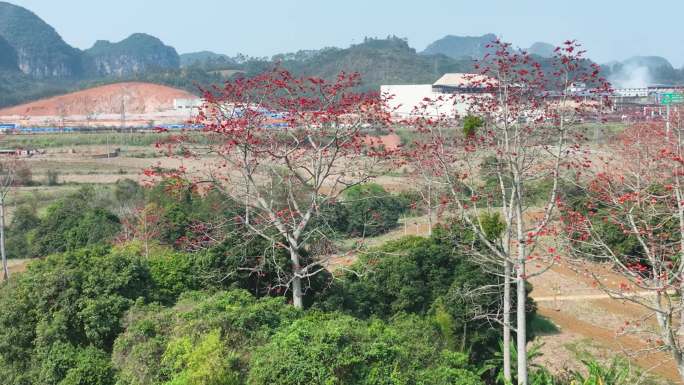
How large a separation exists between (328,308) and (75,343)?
13.7 ft

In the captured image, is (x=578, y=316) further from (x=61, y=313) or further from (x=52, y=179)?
(x=52, y=179)

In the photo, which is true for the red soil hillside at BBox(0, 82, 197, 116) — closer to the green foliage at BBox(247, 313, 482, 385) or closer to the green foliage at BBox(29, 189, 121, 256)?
the green foliage at BBox(29, 189, 121, 256)

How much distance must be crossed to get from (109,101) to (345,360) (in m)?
99.3

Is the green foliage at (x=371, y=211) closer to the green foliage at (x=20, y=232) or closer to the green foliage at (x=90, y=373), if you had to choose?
the green foliage at (x=20, y=232)

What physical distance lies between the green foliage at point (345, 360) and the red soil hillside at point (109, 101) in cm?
9023

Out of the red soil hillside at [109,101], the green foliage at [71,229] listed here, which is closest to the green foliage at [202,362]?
the green foliage at [71,229]

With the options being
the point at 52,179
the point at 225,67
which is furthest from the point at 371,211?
the point at 225,67

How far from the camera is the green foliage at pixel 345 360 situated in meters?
7.54

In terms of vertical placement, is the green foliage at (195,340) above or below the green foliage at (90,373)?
above

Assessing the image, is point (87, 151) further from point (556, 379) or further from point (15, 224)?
point (556, 379)

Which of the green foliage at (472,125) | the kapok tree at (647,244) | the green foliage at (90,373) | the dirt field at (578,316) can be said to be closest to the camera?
the kapok tree at (647,244)

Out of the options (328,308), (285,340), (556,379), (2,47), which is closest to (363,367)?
(285,340)

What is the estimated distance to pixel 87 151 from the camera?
57.6 meters

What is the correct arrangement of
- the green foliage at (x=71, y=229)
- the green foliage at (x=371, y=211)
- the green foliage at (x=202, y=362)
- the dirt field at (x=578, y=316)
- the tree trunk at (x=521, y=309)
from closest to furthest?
the green foliage at (x=202, y=362) → the tree trunk at (x=521, y=309) → the dirt field at (x=578, y=316) → the green foliage at (x=71, y=229) → the green foliage at (x=371, y=211)
